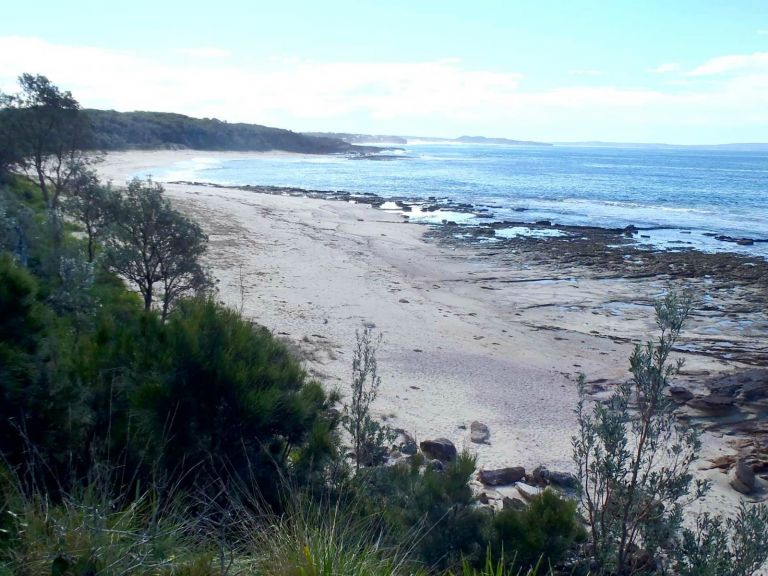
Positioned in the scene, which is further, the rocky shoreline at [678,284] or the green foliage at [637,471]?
the rocky shoreline at [678,284]

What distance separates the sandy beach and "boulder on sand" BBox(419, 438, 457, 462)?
0.64 metres

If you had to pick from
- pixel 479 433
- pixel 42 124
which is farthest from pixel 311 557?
pixel 42 124

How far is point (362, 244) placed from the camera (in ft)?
89.7

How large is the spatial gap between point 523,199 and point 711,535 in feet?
161

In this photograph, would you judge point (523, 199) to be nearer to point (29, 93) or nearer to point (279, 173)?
point (279, 173)

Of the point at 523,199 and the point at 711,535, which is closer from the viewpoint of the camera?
the point at 711,535

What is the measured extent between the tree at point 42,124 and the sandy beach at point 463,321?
5.15 metres

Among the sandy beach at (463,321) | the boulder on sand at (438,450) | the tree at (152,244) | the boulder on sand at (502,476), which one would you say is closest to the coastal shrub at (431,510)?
the boulder on sand at (502,476)

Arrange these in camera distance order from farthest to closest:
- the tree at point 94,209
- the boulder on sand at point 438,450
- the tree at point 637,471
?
the tree at point 94,209
the boulder on sand at point 438,450
the tree at point 637,471

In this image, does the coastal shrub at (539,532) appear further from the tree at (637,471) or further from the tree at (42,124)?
the tree at (42,124)

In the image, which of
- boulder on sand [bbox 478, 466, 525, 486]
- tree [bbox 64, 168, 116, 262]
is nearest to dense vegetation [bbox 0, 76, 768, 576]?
boulder on sand [bbox 478, 466, 525, 486]

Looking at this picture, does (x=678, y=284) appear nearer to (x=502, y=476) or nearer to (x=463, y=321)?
(x=463, y=321)

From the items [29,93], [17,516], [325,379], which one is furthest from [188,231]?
[29,93]

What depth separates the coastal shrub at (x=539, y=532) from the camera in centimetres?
498
